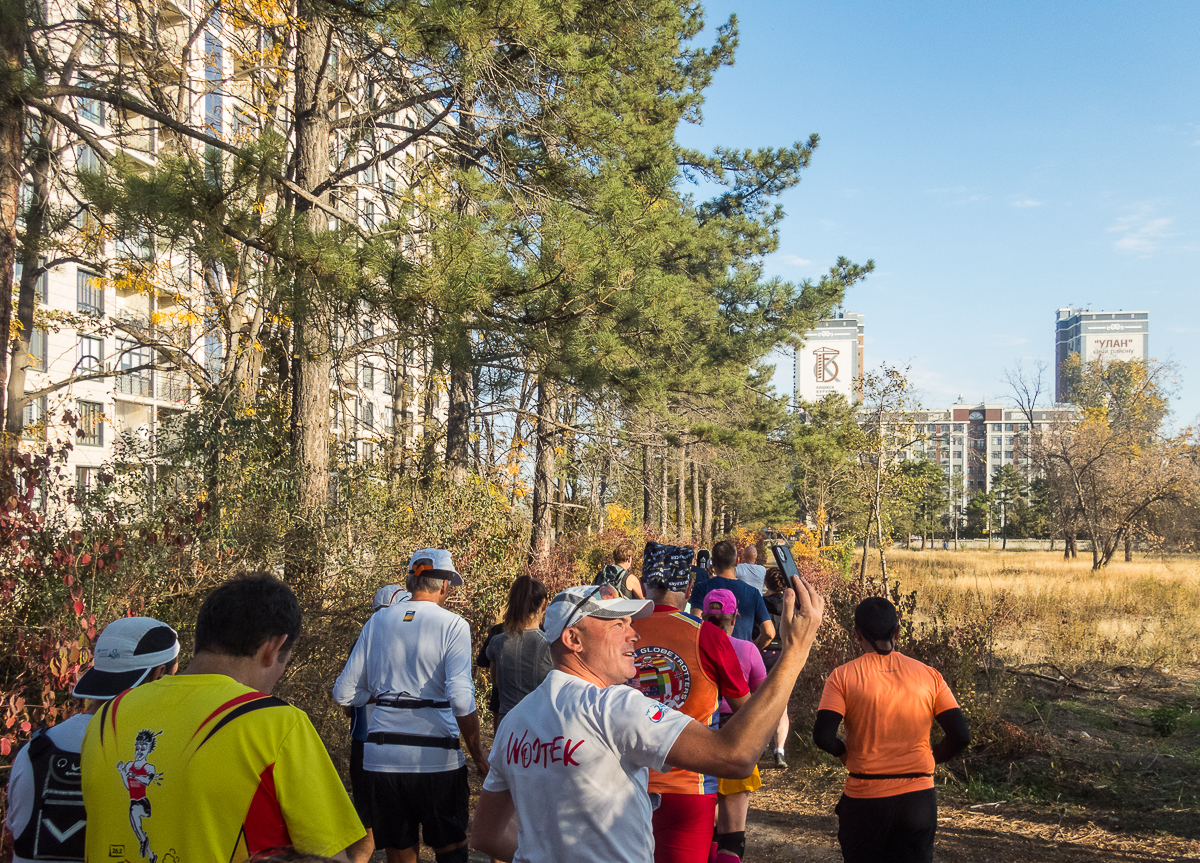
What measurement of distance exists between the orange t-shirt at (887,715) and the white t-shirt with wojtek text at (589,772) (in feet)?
6.26

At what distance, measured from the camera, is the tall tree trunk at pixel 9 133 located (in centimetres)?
655

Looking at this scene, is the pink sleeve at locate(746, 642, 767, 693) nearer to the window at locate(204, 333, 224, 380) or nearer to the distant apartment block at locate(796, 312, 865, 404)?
the window at locate(204, 333, 224, 380)

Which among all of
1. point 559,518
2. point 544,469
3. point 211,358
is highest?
point 211,358

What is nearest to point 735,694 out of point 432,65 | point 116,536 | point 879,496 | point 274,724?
point 274,724

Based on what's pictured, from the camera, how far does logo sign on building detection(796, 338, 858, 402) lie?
17700cm

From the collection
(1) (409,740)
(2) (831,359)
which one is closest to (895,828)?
(1) (409,740)

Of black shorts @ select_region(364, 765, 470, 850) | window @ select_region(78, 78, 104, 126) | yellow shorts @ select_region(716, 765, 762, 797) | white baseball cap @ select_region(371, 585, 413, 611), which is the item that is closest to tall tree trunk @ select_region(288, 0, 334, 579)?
window @ select_region(78, 78, 104, 126)

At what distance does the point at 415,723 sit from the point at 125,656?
2.07 metres

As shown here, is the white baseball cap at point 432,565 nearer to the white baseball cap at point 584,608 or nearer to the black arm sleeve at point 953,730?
the white baseball cap at point 584,608

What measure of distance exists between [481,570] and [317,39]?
6.66 metres

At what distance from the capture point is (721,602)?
16.8ft

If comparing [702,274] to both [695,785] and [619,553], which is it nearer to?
[619,553]

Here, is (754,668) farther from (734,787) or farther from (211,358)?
(211,358)

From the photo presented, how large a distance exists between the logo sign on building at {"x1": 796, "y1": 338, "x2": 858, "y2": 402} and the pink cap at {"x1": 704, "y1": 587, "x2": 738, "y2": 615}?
6807 inches
